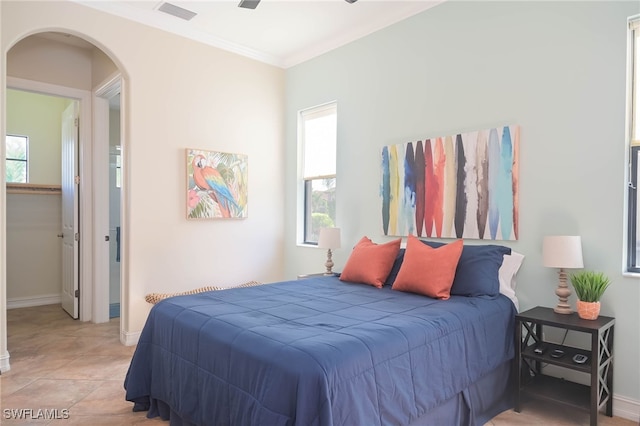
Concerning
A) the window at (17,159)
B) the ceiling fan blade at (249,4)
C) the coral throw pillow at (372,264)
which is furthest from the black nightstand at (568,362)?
the window at (17,159)

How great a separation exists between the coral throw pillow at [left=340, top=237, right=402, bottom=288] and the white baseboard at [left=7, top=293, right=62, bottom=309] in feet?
13.9

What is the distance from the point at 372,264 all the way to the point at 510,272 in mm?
997

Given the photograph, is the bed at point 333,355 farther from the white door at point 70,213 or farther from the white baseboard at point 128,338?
the white door at point 70,213

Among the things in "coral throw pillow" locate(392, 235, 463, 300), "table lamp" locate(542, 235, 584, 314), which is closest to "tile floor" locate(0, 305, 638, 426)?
"table lamp" locate(542, 235, 584, 314)

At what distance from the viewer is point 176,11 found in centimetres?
Result: 376

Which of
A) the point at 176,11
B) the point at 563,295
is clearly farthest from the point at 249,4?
the point at 563,295

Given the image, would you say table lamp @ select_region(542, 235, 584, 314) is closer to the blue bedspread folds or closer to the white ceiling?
the blue bedspread folds

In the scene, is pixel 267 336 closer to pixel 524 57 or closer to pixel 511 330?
pixel 511 330

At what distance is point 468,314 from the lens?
2430 millimetres

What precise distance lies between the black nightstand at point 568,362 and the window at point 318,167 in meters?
2.28

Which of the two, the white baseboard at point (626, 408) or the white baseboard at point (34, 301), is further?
the white baseboard at point (34, 301)

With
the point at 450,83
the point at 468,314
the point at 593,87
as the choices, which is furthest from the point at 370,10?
the point at 468,314

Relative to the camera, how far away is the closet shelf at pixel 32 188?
17.0 feet

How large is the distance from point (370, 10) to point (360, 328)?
2.95m
